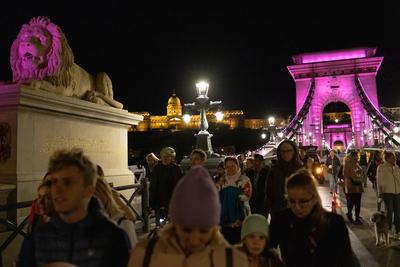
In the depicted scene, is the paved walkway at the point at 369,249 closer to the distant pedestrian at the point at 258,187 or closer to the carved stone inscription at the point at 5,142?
the distant pedestrian at the point at 258,187

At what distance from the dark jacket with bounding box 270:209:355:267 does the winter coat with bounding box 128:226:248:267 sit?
0.87 m

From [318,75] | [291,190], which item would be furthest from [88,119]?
[318,75]

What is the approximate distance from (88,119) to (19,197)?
2.66 meters

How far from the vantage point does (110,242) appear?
2115 mm

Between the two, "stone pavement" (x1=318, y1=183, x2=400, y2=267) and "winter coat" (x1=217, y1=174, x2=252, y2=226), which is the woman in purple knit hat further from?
"stone pavement" (x1=318, y1=183, x2=400, y2=267)

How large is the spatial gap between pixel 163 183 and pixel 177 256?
522 cm

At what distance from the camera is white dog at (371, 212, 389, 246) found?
6547 millimetres

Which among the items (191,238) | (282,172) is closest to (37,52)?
(282,172)

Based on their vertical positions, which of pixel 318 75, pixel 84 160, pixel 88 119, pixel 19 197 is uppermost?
pixel 318 75

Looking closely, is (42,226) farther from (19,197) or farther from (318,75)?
(318,75)

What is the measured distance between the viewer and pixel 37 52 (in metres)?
7.70

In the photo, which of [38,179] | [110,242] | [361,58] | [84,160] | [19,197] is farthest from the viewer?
[361,58]

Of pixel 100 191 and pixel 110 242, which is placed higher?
pixel 100 191

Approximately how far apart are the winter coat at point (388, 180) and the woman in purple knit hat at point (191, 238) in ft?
21.5
